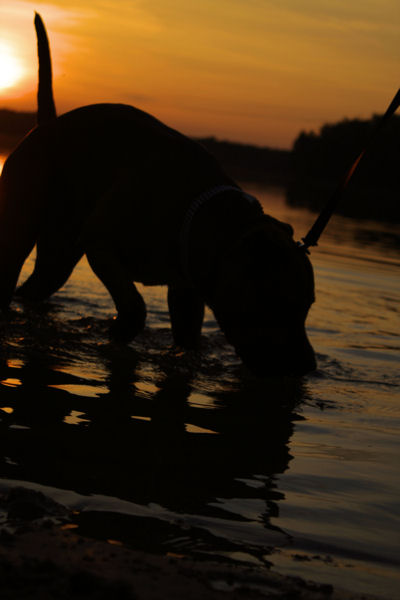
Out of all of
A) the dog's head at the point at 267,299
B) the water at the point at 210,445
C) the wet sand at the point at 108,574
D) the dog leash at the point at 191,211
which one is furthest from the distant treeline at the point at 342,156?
the wet sand at the point at 108,574

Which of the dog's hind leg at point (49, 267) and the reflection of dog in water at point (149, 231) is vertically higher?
the reflection of dog in water at point (149, 231)

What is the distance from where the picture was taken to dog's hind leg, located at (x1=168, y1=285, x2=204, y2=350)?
5.07 metres

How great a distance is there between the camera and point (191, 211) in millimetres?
4047

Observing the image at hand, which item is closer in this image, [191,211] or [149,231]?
[191,211]

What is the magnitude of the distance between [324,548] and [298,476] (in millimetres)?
645

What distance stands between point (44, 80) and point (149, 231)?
1777mm

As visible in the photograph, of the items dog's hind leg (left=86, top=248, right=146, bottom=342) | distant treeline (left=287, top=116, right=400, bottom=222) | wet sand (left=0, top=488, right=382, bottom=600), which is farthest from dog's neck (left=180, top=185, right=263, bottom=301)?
distant treeline (left=287, top=116, right=400, bottom=222)

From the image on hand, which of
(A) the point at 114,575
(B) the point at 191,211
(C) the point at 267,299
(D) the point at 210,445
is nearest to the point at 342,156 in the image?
(B) the point at 191,211

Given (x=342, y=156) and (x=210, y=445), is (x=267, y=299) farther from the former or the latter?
(x=342, y=156)

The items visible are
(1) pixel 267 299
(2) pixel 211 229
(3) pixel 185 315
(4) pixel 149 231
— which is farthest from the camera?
(3) pixel 185 315

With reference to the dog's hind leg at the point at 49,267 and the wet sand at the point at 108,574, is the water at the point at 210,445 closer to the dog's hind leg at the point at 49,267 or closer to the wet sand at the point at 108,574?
the wet sand at the point at 108,574

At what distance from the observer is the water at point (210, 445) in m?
2.38

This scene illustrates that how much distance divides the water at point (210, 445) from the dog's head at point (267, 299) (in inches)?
13.3

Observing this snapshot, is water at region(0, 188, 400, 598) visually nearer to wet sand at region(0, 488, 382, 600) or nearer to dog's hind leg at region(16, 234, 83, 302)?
wet sand at region(0, 488, 382, 600)
